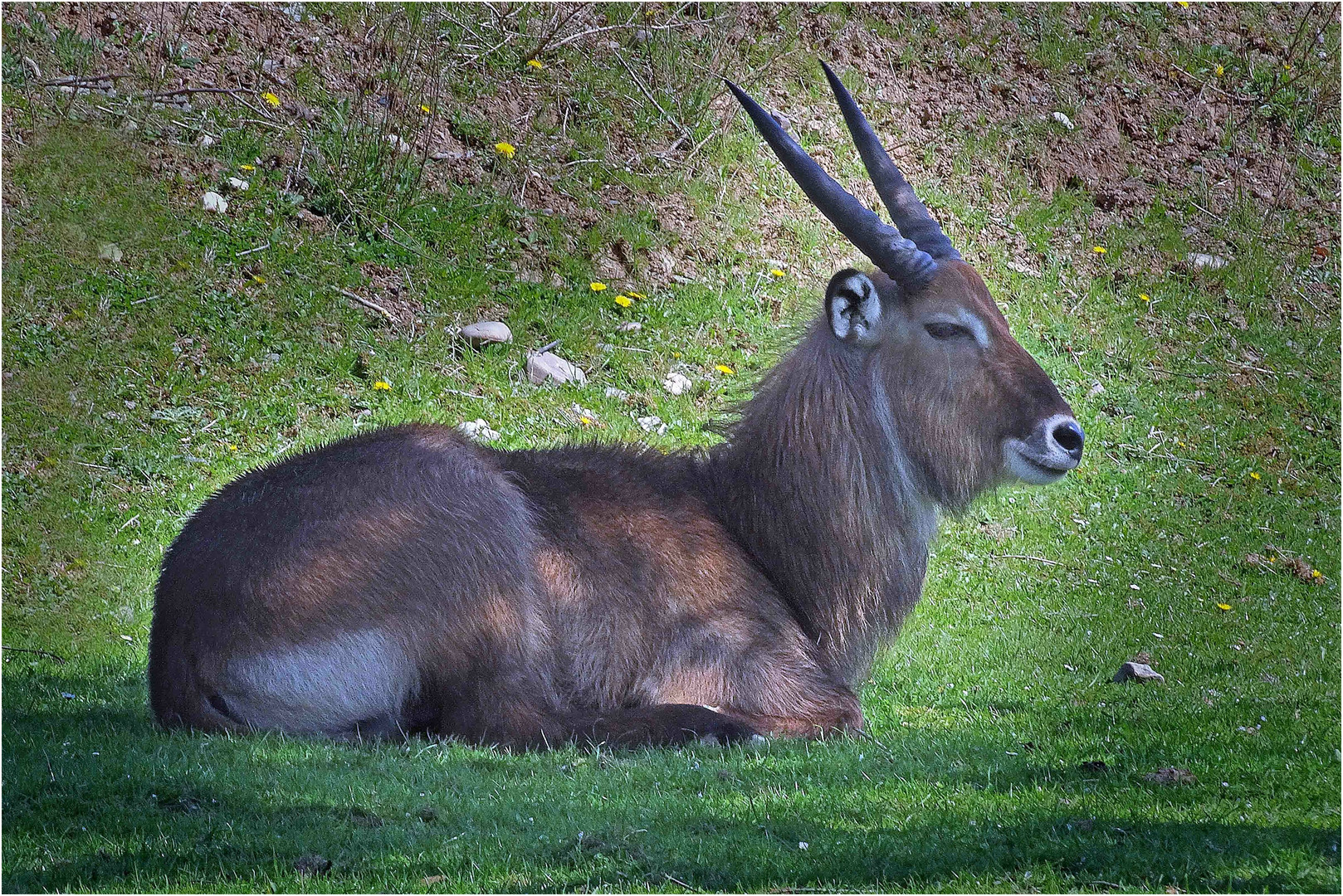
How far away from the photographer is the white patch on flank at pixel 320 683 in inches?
178

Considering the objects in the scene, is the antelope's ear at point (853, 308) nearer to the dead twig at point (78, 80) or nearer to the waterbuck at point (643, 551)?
the waterbuck at point (643, 551)

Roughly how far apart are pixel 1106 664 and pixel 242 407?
4.87 m

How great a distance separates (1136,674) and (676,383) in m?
3.73

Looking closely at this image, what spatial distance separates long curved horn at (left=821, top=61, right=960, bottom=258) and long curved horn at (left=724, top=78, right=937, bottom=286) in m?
0.20

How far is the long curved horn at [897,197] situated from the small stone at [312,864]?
3.26 m

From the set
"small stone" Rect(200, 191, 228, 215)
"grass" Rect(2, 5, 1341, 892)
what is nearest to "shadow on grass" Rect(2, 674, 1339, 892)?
"grass" Rect(2, 5, 1341, 892)

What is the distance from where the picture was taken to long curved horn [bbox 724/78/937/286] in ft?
17.3

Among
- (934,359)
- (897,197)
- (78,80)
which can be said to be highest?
(897,197)

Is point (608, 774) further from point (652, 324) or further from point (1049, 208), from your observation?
point (1049, 208)

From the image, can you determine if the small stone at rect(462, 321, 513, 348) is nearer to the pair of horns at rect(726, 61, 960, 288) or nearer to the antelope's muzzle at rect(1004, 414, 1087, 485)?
the pair of horns at rect(726, 61, 960, 288)

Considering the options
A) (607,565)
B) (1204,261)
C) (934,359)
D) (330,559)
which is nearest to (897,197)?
(934,359)

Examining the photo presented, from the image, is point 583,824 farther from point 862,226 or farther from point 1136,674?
point 1136,674

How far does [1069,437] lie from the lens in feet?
16.5

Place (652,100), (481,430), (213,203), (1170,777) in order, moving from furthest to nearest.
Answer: (652,100) < (213,203) < (481,430) < (1170,777)
